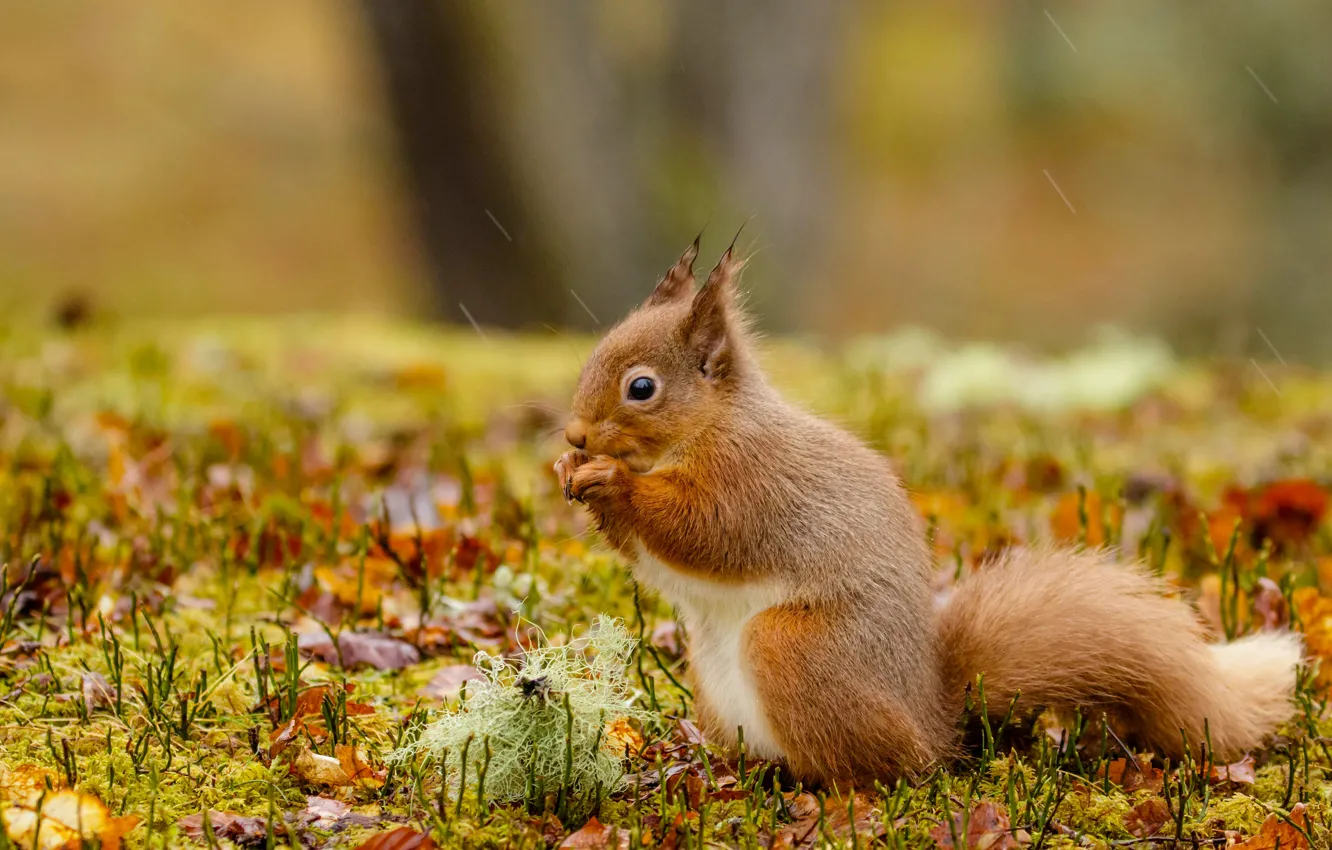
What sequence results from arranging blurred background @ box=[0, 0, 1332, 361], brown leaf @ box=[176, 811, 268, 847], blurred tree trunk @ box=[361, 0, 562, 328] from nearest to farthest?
brown leaf @ box=[176, 811, 268, 847], blurred tree trunk @ box=[361, 0, 562, 328], blurred background @ box=[0, 0, 1332, 361]

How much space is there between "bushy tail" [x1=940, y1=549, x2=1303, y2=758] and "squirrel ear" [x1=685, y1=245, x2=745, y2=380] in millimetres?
619

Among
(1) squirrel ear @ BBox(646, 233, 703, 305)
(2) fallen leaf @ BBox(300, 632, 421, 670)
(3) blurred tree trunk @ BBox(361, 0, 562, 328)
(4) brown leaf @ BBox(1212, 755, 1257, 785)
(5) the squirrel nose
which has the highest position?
(3) blurred tree trunk @ BBox(361, 0, 562, 328)

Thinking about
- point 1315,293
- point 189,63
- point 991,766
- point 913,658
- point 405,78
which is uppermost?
point 189,63

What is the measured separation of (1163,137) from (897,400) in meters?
16.7

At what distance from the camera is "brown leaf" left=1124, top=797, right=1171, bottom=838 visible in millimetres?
2387

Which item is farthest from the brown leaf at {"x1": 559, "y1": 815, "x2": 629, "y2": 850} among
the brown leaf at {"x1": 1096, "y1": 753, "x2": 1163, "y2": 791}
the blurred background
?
the blurred background

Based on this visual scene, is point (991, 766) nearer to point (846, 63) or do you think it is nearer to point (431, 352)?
point (431, 352)

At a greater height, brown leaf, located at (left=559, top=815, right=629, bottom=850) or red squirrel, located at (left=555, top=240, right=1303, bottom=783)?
red squirrel, located at (left=555, top=240, right=1303, bottom=783)

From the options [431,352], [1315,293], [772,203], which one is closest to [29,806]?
[431,352]

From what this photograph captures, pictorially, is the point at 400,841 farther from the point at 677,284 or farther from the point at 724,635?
the point at 677,284

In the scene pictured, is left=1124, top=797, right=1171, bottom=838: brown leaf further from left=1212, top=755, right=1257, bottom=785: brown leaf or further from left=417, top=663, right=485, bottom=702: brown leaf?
left=417, top=663, right=485, bottom=702: brown leaf

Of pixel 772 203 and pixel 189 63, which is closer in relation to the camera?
pixel 772 203

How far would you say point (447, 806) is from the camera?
91.2 inches

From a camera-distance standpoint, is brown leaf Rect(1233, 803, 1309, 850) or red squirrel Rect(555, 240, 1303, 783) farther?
red squirrel Rect(555, 240, 1303, 783)
